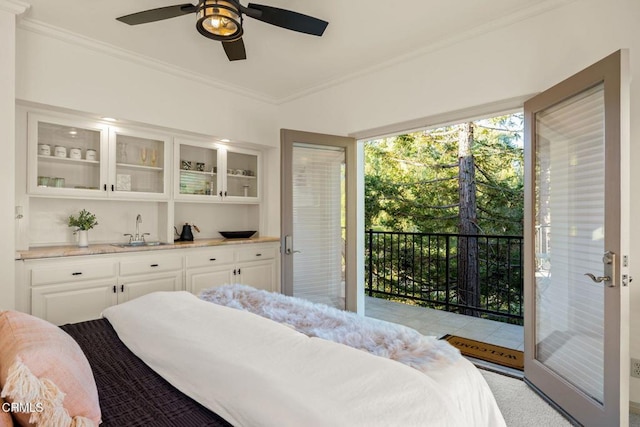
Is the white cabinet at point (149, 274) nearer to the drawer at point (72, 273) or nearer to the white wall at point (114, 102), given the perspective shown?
the drawer at point (72, 273)

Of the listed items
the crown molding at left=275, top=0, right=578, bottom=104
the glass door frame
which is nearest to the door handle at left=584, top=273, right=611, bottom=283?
the crown molding at left=275, top=0, right=578, bottom=104

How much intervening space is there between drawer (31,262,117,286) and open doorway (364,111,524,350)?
2982 mm

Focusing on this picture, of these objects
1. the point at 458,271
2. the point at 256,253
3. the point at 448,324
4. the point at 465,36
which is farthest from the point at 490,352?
the point at 465,36

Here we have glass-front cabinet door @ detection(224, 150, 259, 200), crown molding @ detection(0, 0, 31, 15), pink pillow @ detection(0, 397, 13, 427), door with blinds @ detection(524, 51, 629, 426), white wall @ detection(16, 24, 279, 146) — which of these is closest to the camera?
pink pillow @ detection(0, 397, 13, 427)

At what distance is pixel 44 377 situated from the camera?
2.83ft

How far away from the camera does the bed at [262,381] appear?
975 mm

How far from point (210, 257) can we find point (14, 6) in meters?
2.48

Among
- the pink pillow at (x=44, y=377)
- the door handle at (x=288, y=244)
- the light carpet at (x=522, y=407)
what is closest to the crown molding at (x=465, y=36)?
the door handle at (x=288, y=244)

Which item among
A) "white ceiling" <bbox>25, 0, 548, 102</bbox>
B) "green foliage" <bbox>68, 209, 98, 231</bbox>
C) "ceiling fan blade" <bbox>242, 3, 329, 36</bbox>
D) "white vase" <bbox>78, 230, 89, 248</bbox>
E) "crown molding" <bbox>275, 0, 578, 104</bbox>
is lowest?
"white vase" <bbox>78, 230, 89, 248</bbox>

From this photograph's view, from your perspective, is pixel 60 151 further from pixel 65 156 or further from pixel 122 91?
pixel 122 91

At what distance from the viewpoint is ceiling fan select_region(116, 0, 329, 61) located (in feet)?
5.94

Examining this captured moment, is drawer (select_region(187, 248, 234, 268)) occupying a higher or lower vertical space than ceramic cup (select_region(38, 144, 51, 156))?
lower

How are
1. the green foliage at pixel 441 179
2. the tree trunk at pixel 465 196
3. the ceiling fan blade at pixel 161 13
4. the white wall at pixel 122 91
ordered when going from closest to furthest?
the ceiling fan blade at pixel 161 13, the white wall at pixel 122 91, the tree trunk at pixel 465 196, the green foliage at pixel 441 179

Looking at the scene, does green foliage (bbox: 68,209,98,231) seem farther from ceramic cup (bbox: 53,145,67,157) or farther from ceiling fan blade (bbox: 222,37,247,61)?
ceiling fan blade (bbox: 222,37,247,61)
